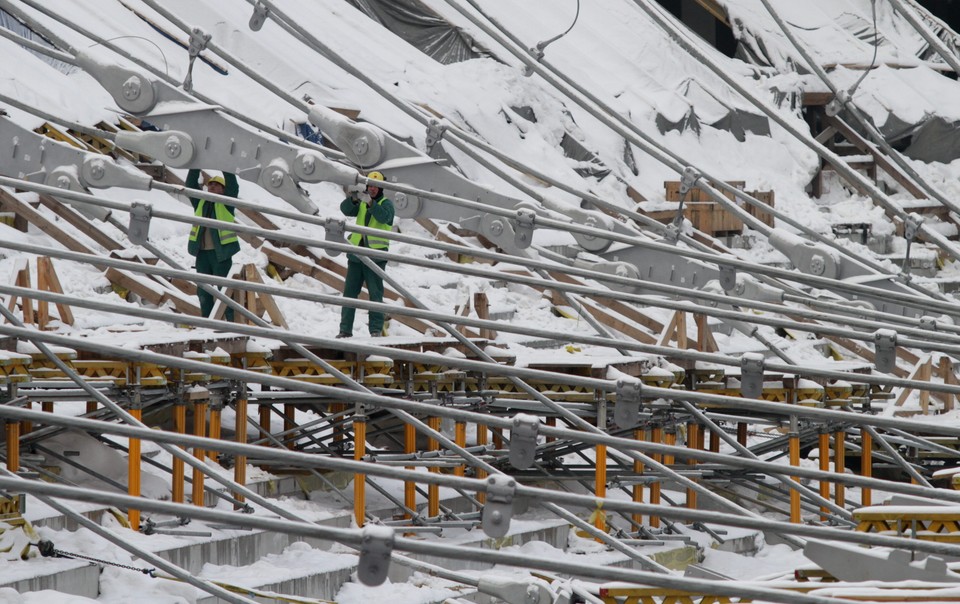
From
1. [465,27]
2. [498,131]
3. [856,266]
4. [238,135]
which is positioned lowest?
[856,266]

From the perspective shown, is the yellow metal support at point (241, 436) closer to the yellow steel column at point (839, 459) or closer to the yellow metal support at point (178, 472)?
the yellow metal support at point (178, 472)

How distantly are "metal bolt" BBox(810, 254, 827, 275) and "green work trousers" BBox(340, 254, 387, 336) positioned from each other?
311 cm

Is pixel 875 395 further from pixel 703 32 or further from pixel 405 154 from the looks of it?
pixel 703 32

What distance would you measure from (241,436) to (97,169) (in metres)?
1.85

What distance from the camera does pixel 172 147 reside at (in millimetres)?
9008

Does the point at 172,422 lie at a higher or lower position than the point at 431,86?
lower

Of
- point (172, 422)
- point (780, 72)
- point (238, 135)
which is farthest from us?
point (780, 72)

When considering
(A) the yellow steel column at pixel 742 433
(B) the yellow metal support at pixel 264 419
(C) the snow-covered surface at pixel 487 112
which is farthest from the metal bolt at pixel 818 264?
(B) the yellow metal support at pixel 264 419

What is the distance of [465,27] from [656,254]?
1342cm

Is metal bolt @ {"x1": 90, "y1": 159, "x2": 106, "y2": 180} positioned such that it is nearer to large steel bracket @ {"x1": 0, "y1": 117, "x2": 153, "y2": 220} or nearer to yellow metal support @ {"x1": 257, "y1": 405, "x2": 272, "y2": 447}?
large steel bracket @ {"x1": 0, "y1": 117, "x2": 153, "y2": 220}

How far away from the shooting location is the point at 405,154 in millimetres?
9312

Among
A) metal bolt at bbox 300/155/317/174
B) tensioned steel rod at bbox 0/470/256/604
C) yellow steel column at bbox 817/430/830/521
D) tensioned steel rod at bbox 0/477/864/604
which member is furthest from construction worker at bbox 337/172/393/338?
tensioned steel rod at bbox 0/477/864/604

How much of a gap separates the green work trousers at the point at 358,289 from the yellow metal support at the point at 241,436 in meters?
1.67

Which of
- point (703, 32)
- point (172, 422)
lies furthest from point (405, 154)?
point (703, 32)
